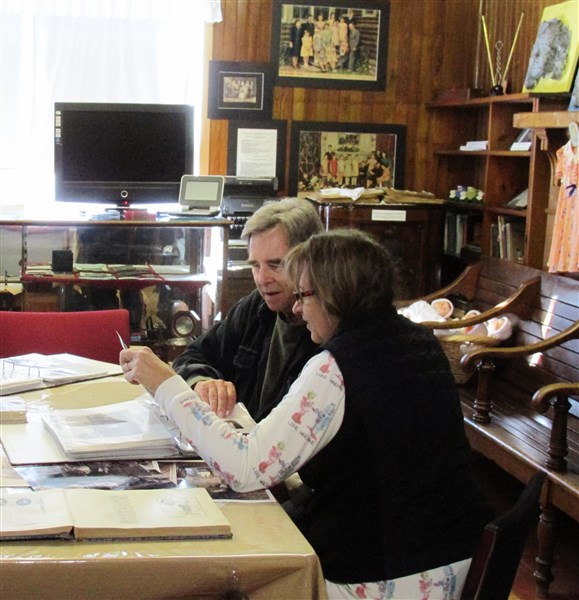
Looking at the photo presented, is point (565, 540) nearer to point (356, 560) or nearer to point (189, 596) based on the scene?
point (356, 560)

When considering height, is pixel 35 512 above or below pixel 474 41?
below

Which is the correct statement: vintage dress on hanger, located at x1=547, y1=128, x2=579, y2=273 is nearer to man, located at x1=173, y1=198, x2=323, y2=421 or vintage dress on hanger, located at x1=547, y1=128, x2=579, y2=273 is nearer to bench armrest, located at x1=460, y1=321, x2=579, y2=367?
bench armrest, located at x1=460, y1=321, x2=579, y2=367

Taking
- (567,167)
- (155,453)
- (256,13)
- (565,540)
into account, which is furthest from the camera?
(256,13)

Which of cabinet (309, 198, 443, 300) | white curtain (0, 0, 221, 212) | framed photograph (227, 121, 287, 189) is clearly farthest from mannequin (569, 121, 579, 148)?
white curtain (0, 0, 221, 212)

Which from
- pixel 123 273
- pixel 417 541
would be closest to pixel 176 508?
pixel 417 541

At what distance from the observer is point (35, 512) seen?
5.39 ft

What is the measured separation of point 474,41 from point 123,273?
9.13 ft

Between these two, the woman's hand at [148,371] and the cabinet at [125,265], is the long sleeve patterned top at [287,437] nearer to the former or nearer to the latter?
the woman's hand at [148,371]

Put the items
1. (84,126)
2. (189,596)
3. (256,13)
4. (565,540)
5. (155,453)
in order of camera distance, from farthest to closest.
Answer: (256,13) → (84,126) → (565,540) → (155,453) → (189,596)

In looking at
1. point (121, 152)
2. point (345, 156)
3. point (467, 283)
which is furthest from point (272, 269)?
point (345, 156)

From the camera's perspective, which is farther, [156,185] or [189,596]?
[156,185]

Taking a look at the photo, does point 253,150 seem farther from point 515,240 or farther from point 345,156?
point 515,240

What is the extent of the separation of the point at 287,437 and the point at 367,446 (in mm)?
153

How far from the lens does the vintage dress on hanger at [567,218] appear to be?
13.8 feet
